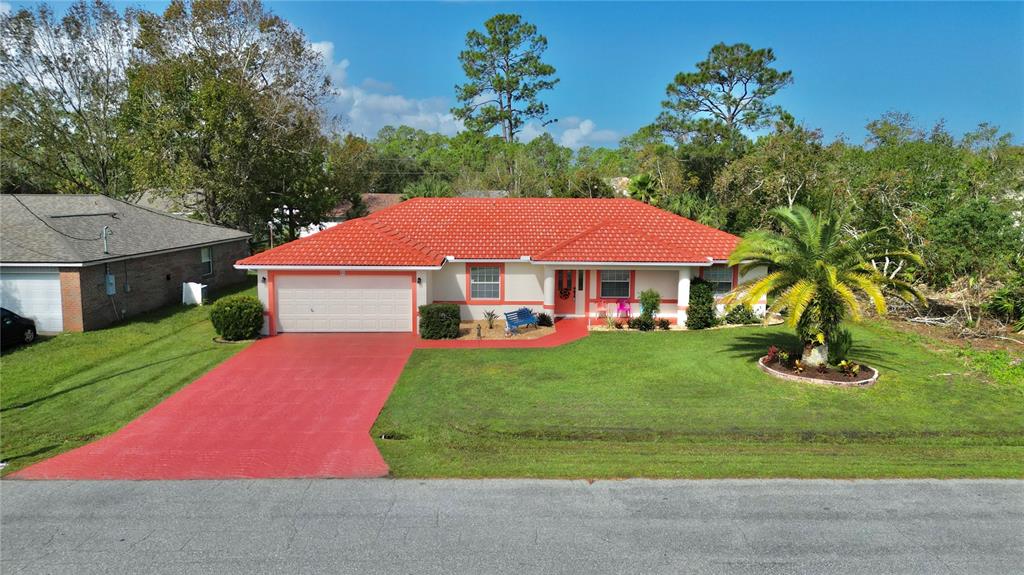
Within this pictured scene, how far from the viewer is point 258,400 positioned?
1397cm

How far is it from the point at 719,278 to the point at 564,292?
564 centimetres

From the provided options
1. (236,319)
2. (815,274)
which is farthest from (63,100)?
(815,274)

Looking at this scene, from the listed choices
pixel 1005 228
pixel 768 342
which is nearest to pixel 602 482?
pixel 768 342

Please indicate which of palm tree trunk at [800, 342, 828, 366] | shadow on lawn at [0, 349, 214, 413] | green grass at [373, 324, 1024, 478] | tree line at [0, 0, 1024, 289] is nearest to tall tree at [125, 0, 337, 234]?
tree line at [0, 0, 1024, 289]

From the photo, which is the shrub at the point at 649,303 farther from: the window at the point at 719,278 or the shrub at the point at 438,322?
the shrub at the point at 438,322

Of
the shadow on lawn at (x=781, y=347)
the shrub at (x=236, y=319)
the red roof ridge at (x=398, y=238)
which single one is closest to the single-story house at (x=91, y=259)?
the shrub at (x=236, y=319)

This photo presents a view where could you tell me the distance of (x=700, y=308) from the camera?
20.9m

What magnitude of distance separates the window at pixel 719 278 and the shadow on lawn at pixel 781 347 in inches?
98.4

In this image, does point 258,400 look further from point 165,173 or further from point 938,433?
point 165,173

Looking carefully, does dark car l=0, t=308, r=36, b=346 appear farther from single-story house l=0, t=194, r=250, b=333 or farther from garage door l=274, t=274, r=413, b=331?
garage door l=274, t=274, r=413, b=331

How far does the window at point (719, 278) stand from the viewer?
71.4ft

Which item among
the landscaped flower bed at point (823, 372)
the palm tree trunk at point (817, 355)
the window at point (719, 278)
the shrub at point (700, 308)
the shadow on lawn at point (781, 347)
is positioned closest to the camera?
the landscaped flower bed at point (823, 372)

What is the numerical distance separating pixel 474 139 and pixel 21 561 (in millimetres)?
56108

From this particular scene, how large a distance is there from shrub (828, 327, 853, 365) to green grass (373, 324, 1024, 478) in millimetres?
1059
